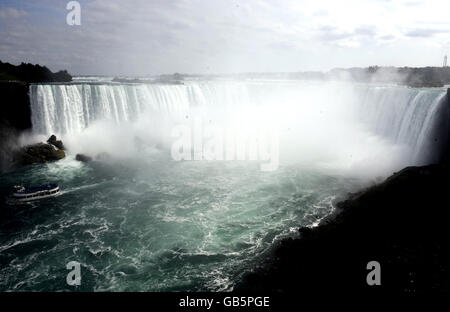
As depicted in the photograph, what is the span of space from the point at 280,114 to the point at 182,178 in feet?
86.8

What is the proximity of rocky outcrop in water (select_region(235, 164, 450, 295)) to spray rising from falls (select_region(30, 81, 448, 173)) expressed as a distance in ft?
21.6

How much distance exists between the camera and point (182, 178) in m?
23.6

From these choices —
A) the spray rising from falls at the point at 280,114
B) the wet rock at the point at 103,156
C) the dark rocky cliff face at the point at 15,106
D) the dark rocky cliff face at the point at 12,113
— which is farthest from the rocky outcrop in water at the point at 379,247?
the dark rocky cliff face at the point at 15,106

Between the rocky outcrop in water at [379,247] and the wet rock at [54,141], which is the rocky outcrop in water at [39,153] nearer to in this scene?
the wet rock at [54,141]

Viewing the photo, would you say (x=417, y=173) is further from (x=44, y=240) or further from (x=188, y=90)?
(x=188, y=90)

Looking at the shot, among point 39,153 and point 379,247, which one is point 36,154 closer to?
point 39,153

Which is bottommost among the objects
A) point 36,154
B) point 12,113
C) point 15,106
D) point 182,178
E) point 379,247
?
point 379,247

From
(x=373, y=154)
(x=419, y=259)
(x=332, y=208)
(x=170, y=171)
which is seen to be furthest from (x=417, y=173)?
(x=170, y=171)

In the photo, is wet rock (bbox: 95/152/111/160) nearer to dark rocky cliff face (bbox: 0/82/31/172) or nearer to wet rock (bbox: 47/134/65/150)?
wet rock (bbox: 47/134/65/150)

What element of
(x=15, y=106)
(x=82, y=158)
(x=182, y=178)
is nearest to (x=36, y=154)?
(x=82, y=158)

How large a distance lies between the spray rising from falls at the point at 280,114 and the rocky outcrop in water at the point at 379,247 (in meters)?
6.57

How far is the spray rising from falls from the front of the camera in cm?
2380

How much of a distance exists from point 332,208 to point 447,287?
7638 mm

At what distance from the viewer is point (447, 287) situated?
10.2 metres
